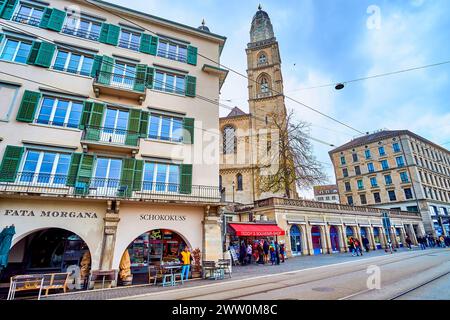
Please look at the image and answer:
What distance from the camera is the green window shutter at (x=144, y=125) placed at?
44.3ft

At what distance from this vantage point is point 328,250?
23219 millimetres

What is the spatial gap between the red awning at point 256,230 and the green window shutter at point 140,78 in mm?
11698

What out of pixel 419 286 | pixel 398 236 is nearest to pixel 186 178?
pixel 419 286

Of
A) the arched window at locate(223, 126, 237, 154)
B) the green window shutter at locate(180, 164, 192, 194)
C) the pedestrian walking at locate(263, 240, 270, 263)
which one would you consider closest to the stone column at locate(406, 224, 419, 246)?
the arched window at locate(223, 126, 237, 154)

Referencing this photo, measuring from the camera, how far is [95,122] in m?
12.7

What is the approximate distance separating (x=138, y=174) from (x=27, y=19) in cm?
1219

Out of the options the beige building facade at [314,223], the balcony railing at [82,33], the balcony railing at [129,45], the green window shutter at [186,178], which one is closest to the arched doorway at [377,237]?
the beige building facade at [314,223]

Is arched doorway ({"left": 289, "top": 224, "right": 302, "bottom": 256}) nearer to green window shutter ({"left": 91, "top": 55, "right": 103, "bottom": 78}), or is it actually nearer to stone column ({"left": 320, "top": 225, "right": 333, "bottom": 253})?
stone column ({"left": 320, "top": 225, "right": 333, "bottom": 253})

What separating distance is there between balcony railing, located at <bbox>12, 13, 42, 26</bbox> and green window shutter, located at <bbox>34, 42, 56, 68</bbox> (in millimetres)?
2184

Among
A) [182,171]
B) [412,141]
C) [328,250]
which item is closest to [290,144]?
[328,250]

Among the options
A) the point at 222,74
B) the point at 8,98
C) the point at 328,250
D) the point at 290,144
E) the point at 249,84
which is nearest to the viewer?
the point at 8,98

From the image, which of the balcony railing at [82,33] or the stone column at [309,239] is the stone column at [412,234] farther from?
the balcony railing at [82,33]

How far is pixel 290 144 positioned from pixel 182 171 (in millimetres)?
16251

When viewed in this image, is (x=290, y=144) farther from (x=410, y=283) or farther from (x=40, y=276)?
(x=40, y=276)
